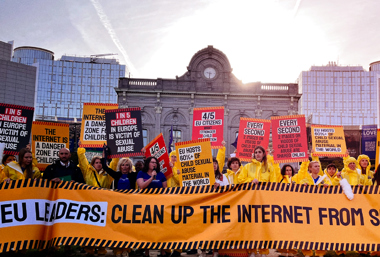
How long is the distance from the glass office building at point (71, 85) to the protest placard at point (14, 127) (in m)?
85.7

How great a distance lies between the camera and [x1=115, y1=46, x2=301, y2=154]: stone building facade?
34594mm

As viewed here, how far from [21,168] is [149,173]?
2600 millimetres

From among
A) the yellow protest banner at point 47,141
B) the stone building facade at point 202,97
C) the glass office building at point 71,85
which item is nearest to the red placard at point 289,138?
the yellow protest banner at point 47,141

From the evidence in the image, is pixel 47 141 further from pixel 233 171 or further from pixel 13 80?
pixel 13 80

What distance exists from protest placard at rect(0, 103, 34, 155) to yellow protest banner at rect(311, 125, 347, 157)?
7.97m

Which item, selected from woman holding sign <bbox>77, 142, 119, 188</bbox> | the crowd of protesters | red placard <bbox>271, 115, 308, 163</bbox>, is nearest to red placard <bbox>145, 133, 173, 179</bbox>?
the crowd of protesters

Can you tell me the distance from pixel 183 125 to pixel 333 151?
2501cm

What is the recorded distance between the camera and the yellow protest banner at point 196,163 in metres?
6.92

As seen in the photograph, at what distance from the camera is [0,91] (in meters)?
67.4

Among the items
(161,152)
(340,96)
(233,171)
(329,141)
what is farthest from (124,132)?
(340,96)

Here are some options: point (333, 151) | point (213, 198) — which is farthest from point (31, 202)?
point (333, 151)

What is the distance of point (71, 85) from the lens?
94000mm

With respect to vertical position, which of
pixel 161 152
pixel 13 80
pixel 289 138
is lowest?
pixel 161 152

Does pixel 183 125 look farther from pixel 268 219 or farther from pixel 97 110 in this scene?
pixel 268 219
